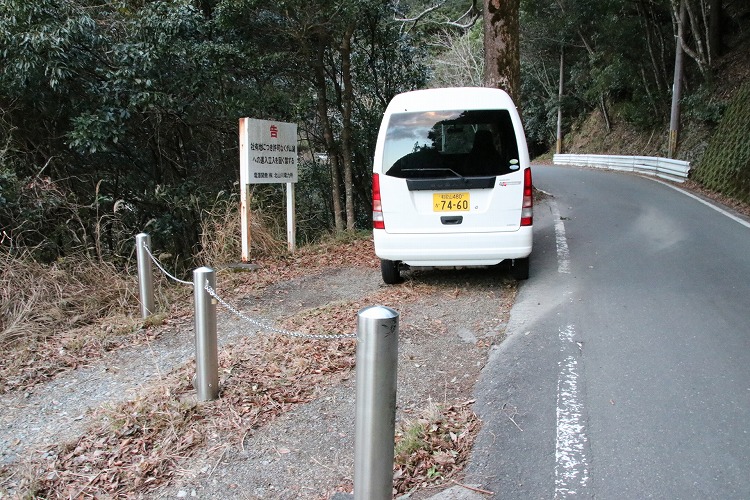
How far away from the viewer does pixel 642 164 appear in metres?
22.6

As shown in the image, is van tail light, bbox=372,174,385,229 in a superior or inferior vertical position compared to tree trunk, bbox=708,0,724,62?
inferior

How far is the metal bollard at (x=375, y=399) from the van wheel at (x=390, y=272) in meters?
4.14

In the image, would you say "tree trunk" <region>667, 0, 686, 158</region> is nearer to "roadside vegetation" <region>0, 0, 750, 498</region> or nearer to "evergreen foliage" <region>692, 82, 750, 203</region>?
"evergreen foliage" <region>692, 82, 750, 203</region>

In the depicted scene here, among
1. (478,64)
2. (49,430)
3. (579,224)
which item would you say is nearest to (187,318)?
(49,430)

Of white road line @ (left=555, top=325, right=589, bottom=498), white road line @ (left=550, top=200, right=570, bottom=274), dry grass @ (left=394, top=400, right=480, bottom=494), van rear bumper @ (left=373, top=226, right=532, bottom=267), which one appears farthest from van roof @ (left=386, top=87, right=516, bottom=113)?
dry grass @ (left=394, top=400, right=480, bottom=494)

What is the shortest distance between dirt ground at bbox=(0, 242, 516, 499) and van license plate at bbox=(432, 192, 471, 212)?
3.12 feet

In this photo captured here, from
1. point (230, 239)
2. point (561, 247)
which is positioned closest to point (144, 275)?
point (230, 239)

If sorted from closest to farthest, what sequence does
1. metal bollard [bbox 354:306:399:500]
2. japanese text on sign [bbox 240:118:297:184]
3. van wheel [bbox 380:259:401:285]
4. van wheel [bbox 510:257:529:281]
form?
1. metal bollard [bbox 354:306:399:500]
2. van wheel [bbox 510:257:529:281]
3. van wheel [bbox 380:259:401:285]
4. japanese text on sign [bbox 240:118:297:184]

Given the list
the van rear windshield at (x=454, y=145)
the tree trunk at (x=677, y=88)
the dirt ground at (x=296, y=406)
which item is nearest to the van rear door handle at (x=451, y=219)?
the van rear windshield at (x=454, y=145)

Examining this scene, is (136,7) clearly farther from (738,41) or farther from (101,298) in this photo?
(738,41)

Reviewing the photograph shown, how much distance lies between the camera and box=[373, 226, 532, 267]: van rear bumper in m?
6.03

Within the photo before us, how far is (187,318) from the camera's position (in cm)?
627

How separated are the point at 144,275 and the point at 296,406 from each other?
10.1 feet

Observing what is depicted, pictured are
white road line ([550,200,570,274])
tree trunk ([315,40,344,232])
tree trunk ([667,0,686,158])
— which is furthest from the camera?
tree trunk ([667,0,686,158])
